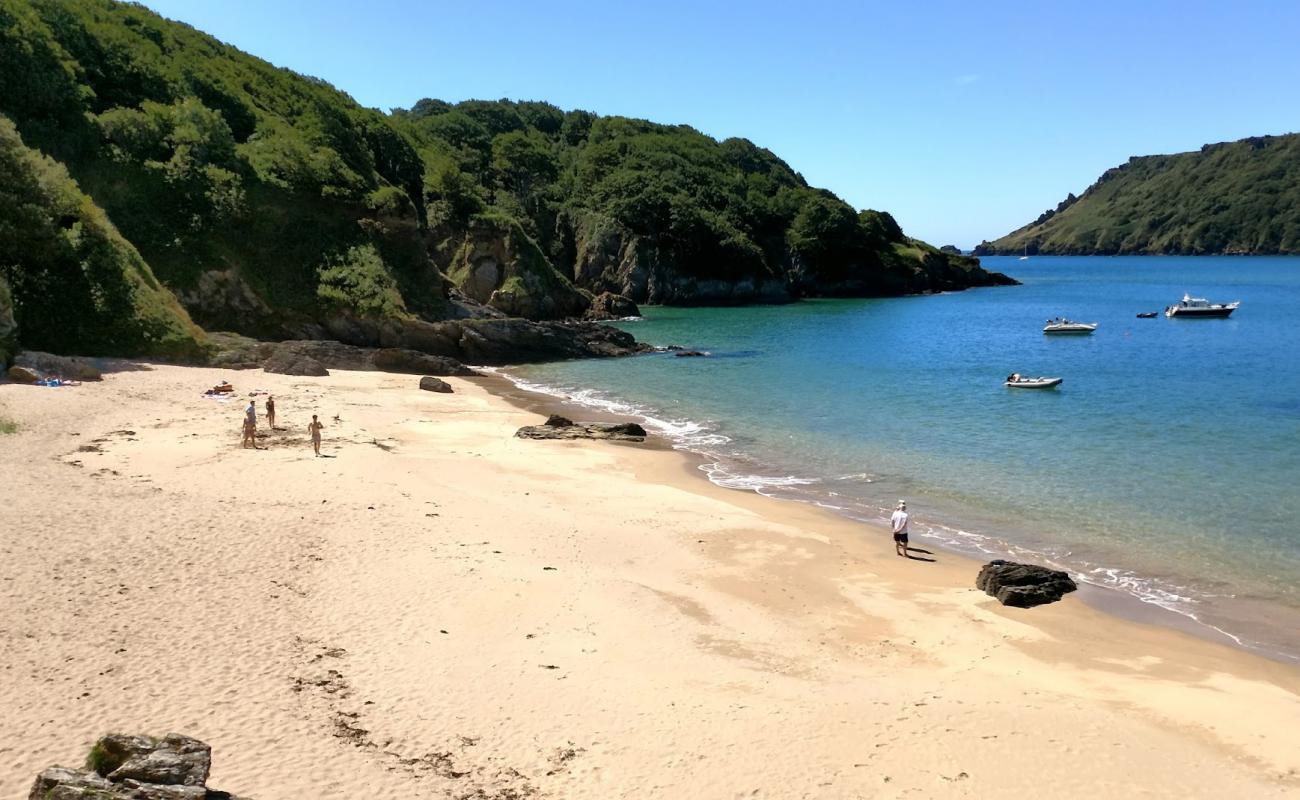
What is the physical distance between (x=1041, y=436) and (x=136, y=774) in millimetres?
27457

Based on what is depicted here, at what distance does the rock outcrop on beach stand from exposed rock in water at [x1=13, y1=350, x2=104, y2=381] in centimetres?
2518

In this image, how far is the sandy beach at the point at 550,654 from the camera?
8.60 meters

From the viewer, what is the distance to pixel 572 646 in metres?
11.6

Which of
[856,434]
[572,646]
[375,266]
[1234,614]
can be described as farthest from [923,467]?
[375,266]

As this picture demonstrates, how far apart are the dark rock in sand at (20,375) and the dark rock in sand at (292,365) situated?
982cm

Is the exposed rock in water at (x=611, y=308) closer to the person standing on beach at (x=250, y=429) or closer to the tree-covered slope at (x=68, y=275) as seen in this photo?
the tree-covered slope at (x=68, y=275)

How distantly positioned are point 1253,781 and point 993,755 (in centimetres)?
264

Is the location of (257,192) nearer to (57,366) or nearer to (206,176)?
(206,176)

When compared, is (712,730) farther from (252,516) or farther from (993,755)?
(252,516)

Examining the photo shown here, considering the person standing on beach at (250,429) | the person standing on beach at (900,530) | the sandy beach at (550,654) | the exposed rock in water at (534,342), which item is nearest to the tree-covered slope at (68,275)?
the exposed rock in water at (534,342)

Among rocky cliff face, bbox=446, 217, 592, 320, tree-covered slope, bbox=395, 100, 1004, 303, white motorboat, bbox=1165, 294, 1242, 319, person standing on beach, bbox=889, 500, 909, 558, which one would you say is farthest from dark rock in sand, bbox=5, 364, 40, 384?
white motorboat, bbox=1165, 294, 1242, 319

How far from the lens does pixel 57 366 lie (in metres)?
28.2

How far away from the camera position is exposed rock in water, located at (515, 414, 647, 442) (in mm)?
27000

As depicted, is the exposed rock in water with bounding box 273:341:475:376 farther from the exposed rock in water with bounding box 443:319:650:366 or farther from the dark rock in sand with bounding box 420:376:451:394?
the dark rock in sand with bounding box 420:376:451:394
